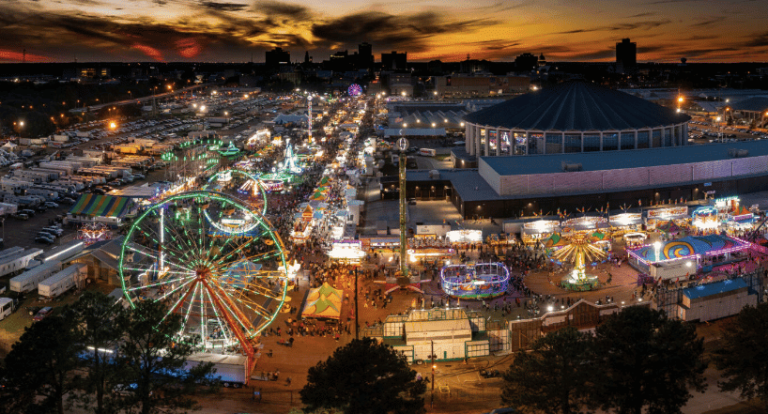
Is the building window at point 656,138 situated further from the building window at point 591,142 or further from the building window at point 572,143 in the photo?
the building window at point 572,143

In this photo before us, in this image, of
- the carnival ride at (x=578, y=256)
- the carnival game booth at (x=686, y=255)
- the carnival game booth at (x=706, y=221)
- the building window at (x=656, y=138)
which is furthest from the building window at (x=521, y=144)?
the carnival game booth at (x=686, y=255)

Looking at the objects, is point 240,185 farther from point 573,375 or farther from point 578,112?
point 573,375

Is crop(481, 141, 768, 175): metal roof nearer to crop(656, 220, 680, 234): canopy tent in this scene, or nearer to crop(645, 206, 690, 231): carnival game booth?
crop(645, 206, 690, 231): carnival game booth

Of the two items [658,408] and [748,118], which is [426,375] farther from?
[748,118]

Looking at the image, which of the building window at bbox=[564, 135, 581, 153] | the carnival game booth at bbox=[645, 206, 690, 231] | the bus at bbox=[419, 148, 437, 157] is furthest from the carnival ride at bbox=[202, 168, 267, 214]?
the carnival game booth at bbox=[645, 206, 690, 231]

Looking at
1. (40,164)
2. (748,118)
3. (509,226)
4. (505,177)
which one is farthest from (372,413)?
(748,118)

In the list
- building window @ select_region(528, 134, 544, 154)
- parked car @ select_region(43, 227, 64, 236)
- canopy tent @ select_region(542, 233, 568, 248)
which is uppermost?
building window @ select_region(528, 134, 544, 154)
